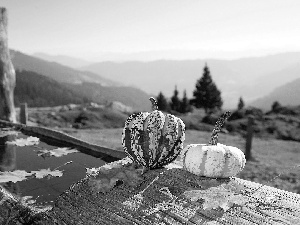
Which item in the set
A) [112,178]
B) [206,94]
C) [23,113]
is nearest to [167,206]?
[112,178]

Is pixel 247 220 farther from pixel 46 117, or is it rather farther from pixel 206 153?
pixel 46 117

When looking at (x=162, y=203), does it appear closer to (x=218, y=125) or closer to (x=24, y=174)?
(x=218, y=125)

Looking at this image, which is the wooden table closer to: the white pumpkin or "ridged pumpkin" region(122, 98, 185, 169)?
the white pumpkin

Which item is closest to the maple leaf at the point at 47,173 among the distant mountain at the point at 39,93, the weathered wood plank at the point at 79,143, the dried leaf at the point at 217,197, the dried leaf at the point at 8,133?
the weathered wood plank at the point at 79,143

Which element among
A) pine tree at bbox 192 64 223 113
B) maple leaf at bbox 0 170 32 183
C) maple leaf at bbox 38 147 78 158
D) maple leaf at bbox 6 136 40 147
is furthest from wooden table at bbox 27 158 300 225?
pine tree at bbox 192 64 223 113

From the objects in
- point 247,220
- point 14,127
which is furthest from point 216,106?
point 247,220

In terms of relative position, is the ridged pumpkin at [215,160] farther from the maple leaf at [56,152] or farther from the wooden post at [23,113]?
the wooden post at [23,113]
